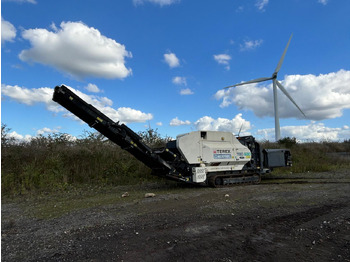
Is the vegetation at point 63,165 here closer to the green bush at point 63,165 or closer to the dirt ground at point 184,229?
the green bush at point 63,165

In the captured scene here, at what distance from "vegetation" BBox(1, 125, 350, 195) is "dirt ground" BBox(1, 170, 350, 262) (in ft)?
12.0

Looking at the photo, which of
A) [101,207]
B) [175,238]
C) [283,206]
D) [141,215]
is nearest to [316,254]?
[175,238]

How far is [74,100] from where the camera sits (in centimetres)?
877

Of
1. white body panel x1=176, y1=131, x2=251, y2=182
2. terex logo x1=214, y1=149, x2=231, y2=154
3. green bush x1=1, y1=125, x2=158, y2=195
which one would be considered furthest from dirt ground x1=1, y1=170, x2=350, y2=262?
green bush x1=1, y1=125, x2=158, y2=195

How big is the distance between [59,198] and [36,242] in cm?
519

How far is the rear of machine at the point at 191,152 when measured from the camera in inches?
364

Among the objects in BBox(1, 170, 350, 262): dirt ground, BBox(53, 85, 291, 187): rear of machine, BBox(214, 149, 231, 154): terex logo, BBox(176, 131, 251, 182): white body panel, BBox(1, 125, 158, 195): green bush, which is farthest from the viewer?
BBox(1, 125, 158, 195): green bush

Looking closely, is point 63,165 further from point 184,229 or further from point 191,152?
point 184,229

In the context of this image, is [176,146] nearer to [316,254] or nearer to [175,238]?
[175,238]

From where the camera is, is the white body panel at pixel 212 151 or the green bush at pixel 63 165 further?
the green bush at pixel 63 165

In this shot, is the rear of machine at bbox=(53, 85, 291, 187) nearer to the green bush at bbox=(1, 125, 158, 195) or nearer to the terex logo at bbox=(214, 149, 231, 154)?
the terex logo at bbox=(214, 149, 231, 154)

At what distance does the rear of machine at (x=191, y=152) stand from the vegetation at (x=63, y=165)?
11.8 feet

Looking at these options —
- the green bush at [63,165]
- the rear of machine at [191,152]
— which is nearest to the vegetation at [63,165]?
the green bush at [63,165]

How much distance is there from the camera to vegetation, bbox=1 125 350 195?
1208 centimetres
